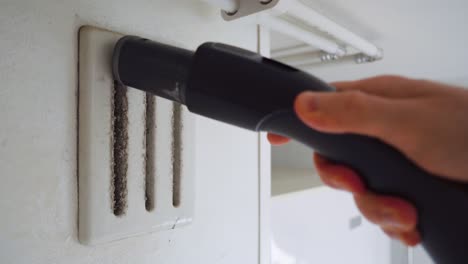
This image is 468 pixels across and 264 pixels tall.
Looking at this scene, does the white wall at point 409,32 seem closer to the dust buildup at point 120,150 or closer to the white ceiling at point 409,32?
the white ceiling at point 409,32

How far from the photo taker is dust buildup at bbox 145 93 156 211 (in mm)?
306

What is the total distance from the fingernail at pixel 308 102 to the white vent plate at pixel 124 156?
0.18 metres

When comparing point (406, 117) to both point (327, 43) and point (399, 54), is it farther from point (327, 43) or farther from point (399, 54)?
point (399, 54)

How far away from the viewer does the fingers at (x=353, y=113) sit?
0.15m

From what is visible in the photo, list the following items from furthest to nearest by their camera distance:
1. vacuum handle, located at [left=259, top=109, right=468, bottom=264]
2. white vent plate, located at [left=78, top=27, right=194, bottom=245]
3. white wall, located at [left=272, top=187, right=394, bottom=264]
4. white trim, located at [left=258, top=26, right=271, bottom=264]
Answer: white wall, located at [left=272, top=187, right=394, bottom=264] < white trim, located at [left=258, top=26, right=271, bottom=264] < white vent plate, located at [left=78, top=27, right=194, bottom=245] < vacuum handle, located at [left=259, top=109, right=468, bottom=264]

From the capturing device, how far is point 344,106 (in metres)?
0.15

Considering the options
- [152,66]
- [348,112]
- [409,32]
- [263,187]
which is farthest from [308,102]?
[409,32]

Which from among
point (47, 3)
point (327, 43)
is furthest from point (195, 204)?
point (327, 43)

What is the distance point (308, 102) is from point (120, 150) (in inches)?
7.5

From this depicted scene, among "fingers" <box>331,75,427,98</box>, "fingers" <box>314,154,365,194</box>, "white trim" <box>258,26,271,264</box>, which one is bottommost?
"white trim" <box>258,26,271,264</box>

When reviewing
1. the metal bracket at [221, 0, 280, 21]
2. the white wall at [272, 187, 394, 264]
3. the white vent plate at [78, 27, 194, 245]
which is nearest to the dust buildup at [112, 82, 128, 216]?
the white vent plate at [78, 27, 194, 245]

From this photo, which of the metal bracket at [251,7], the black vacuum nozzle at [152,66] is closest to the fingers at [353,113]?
the black vacuum nozzle at [152,66]

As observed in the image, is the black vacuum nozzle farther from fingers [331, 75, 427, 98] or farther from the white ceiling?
the white ceiling

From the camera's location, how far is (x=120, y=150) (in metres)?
0.29
